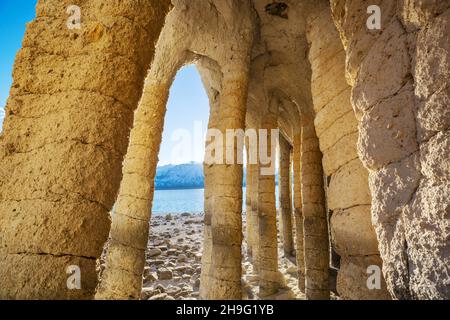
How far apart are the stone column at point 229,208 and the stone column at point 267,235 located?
2.52 meters

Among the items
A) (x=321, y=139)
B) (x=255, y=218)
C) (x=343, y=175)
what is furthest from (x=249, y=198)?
(x=343, y=175)

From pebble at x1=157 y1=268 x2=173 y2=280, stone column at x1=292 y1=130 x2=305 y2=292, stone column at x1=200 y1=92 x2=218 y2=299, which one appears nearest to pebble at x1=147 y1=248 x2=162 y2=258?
pebble at x1=157 y1=268 x2=173 y2=280

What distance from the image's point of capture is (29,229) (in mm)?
1720

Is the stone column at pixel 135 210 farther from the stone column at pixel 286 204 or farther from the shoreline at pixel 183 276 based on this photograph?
the stone column at pixel 286 204

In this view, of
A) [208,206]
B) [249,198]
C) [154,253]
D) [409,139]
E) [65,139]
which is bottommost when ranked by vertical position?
[154,253]

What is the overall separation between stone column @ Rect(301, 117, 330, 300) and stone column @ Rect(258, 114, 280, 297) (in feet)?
3.35

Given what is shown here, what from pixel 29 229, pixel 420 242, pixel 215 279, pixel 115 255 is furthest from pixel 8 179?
pixel 215 279

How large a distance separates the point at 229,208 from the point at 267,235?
2.97m

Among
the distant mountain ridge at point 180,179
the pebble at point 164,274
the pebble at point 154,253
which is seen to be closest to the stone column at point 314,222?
the pebble at point 164,274

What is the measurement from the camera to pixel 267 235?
25.3 ft

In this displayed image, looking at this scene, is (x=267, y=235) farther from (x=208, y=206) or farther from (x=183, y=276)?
(x=183, y=276)

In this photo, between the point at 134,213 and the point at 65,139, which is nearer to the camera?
the point at 65,139

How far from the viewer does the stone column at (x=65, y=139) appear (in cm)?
170
